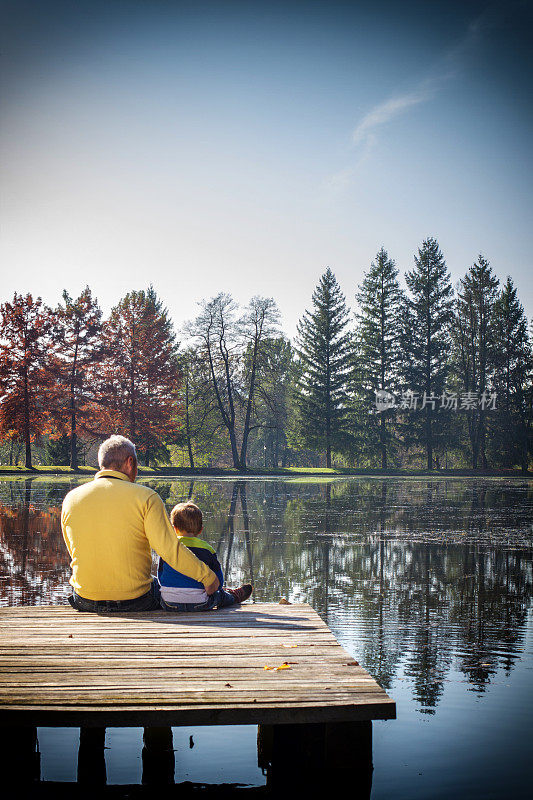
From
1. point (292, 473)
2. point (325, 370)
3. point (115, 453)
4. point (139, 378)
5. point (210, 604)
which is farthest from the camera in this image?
point (325, 370)

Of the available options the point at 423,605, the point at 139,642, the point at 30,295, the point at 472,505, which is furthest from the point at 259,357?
the point at 139,642

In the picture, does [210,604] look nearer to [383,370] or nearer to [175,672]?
[175,672]

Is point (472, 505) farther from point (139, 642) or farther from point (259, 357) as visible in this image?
point (259, 357)

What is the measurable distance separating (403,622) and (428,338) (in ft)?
174

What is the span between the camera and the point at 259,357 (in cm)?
5500

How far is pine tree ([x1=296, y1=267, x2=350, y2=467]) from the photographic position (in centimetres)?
5712

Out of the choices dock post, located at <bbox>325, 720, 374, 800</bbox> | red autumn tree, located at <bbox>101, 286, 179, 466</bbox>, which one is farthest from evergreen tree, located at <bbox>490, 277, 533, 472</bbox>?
dock post, located at <bbox>325, 720, 374, 800</bbox>

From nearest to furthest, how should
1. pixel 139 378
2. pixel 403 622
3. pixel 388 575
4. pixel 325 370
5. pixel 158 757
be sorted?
pixel 158 757 → pixel 403 622 → pixel 388 575 → pixel 139 378 → pixel 325 370

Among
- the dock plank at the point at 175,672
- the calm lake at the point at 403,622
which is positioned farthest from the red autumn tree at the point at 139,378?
the dock plank at the point at 175,672

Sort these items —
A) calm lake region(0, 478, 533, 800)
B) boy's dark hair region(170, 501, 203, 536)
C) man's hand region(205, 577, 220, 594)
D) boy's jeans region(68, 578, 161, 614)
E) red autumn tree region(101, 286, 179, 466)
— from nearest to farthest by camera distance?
calm lake region(0, 478, 533, 800) → boy's jeans region(68, 578, 161, 614) → man's hand region(205, 577, 220, 594) → boy's dark hair region(170, 501, 203, 536) → red autumn tree region(101, 286, 179, 466)

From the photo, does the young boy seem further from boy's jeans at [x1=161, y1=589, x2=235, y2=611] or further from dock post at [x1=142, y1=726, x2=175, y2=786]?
dock post at [x1=142, y1=726, x2=175, y2=786]

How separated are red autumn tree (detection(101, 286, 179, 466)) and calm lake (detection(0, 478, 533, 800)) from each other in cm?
3060

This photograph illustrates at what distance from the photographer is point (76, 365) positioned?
45.1m

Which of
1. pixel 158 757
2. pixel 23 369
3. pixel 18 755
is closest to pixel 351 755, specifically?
pixel 158 757
